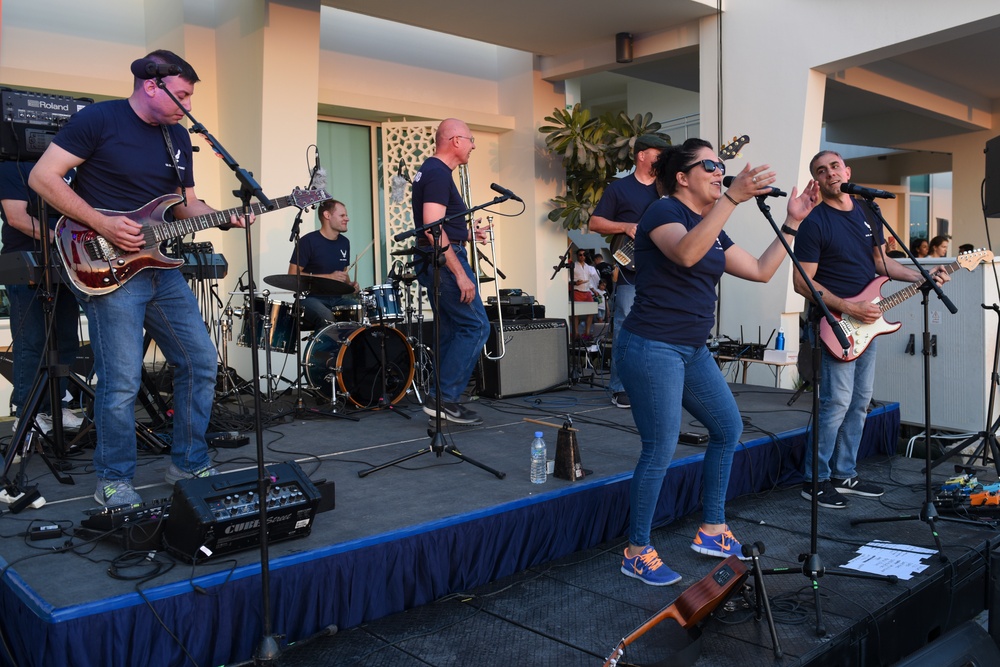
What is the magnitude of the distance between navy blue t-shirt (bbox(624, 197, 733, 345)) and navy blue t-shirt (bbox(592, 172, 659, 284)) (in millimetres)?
2198

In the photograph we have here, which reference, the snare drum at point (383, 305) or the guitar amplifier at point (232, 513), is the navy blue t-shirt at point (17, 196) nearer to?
the guitar amplifier at point (232, 513)

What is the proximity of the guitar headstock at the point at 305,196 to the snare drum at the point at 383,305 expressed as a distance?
2.50 metres

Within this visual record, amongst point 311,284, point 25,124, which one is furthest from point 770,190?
point 311,284

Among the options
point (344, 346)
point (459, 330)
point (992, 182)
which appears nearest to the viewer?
point (459, 330)

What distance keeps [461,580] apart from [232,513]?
37.8 inches

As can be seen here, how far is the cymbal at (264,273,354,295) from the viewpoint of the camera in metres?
5.50

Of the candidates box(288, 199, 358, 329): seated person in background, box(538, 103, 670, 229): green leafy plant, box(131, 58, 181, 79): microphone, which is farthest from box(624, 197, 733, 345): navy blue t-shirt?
box(538, 103, 670, 229): green leafy plant

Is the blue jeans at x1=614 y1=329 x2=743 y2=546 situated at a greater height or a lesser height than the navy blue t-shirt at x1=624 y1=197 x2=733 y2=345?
lesser

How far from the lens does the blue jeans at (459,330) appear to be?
4672 mm

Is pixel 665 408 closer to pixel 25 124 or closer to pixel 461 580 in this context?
pixel 461 580

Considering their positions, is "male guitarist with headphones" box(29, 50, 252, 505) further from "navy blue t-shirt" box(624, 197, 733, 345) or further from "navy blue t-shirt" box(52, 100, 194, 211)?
"navy blue t-shirt" box(624, 197, 733, 345)

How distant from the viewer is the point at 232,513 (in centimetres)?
263

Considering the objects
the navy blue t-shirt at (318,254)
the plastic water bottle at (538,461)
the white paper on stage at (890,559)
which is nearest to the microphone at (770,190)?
the plastic water bottle at (538,461)

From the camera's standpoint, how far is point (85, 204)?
9.95 ft
